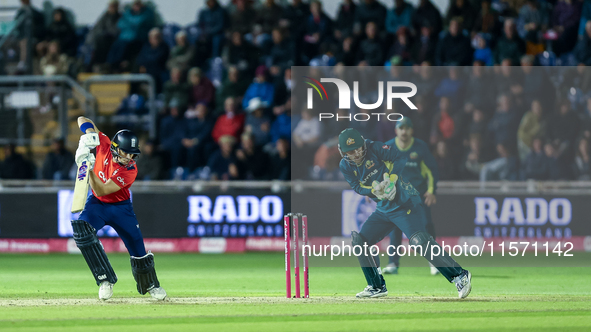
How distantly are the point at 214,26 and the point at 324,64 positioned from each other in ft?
11.1

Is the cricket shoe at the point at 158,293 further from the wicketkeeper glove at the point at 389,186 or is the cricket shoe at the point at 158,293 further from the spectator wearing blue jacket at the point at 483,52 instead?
the spectator wearing blue jacket at the point at 483,52

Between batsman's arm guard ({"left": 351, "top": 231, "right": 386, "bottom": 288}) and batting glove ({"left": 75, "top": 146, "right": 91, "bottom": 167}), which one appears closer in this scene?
batting glove ({"left": 75, "top": 146, "right": 91, "bottom": 167})

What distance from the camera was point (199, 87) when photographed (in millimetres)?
18266

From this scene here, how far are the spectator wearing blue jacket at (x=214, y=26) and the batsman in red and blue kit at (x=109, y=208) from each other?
1073 cm

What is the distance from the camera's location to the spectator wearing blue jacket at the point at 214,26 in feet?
64.3

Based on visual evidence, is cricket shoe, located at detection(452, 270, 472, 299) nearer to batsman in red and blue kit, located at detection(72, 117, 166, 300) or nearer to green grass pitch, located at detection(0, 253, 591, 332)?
green grass pitch, located at detection(0, 253, 591, 332)

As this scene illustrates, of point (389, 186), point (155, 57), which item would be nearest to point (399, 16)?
point (155, 57)

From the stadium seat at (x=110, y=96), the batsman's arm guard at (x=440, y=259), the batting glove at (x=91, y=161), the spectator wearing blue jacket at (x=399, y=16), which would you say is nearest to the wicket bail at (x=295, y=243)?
the batsman's arm guard at (x=440, y=259)

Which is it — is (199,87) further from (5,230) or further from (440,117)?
(440,117)

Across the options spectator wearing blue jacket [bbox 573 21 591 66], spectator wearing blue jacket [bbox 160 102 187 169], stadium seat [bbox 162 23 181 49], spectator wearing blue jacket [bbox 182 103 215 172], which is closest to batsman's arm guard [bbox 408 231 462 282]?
spectator wearing blue jacket [bbox 182 103 215 172]

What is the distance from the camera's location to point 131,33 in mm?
19953

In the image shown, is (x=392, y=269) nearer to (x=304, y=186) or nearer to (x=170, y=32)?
(x=304, y=186)

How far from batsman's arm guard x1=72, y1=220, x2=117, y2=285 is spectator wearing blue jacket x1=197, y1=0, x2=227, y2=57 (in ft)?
36.7

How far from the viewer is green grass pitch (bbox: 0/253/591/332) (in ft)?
24.7
